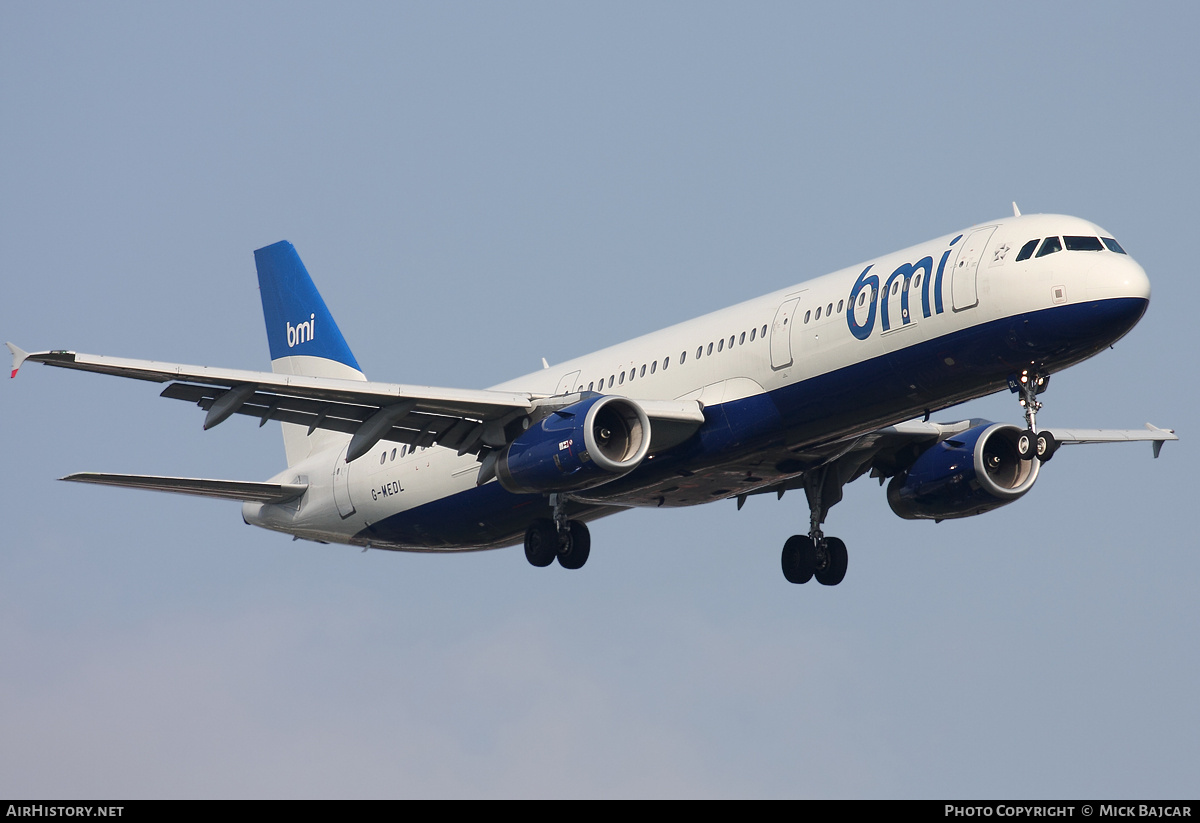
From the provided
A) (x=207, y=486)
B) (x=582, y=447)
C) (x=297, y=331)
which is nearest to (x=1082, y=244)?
(x=582, y=447)

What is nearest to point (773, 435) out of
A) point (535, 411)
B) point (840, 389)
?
point (840, 389)

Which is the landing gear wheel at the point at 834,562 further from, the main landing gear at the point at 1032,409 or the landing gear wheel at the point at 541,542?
the main landing gear at the point at 1032,409

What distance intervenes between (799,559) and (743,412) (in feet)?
25.1

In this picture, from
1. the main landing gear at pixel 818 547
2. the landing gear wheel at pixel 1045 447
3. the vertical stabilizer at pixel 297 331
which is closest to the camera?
the landing gear wheel at pixel 1045 447

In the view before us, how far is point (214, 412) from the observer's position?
35.4m

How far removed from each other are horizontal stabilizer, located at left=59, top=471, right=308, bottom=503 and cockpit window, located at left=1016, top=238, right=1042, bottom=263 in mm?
20114

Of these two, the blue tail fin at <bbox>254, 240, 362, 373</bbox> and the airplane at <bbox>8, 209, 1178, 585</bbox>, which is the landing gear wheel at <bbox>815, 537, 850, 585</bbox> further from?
the blue tail fin at <bbox>254, 240, 362, 373</bbox>

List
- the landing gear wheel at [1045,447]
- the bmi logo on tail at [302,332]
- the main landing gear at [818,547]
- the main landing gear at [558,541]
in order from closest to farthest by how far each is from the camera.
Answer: the landing gear wheel at [1045,447]
the main landing gear at [558,541]
the main landing gear at [818,547]
the bmi logo on tail at [302,332]

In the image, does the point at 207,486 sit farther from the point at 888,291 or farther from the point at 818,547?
the point at 888,291

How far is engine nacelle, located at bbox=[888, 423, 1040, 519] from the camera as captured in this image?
135 feet

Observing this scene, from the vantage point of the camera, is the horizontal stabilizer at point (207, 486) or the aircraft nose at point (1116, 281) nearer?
the aircraft nose at point (1116, 281)

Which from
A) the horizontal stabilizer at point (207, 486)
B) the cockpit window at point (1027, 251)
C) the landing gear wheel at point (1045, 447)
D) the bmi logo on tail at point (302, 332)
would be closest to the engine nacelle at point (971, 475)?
the landing gear wheel at point (1045, 447)

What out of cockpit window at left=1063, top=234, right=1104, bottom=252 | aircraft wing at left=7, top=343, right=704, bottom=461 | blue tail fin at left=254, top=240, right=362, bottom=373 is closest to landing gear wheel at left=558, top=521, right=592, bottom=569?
aircraft wing at left=7, top=343, right=704, bottom=461

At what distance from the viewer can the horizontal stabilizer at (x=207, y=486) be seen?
3894cm
